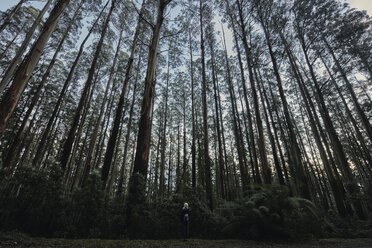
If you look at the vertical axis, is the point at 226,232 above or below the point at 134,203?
below

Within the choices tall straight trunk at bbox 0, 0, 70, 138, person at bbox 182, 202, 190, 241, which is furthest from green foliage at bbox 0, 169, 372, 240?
tall straight trunk at bbox 0, 0, 70, 138

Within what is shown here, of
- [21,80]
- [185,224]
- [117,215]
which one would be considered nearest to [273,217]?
[185,224]

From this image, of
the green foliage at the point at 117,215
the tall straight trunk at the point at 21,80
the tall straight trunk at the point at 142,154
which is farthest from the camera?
the tall straight trunk at the point at 142,154

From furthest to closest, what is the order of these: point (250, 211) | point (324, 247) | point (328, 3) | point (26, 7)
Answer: point (26, 7) < point (328, 3) < point (250, 211) < point (324, 247)

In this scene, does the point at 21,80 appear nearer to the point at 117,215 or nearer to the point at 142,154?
the point at 142,154

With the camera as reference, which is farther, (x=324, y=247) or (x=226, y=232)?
(x=226, y=232)

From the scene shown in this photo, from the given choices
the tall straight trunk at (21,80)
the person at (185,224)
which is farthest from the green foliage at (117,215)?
the tall straight trunk at (21,80)

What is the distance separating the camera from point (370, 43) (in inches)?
498

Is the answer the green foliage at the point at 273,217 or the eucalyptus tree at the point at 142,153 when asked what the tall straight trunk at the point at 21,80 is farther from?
the green foliage at the point at 273,217

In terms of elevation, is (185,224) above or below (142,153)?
below

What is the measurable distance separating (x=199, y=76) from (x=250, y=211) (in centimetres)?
1397

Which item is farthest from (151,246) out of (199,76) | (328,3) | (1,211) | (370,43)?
(370,43)

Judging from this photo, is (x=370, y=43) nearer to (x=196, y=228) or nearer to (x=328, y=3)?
(x=328, y=3)

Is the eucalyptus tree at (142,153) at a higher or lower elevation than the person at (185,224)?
higher
